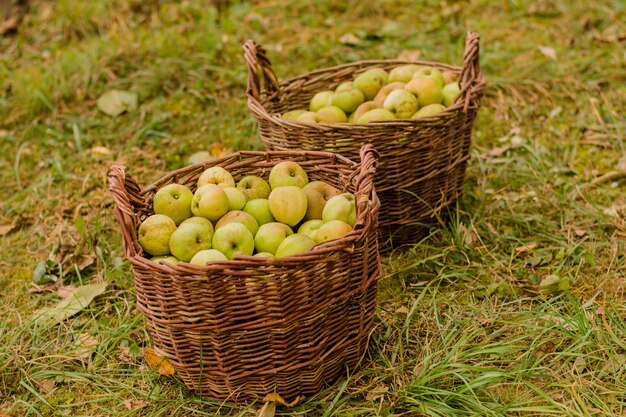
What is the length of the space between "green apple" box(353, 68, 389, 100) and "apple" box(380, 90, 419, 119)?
0.23m

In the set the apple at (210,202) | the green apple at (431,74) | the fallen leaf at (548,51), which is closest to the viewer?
the apple at (210,202)

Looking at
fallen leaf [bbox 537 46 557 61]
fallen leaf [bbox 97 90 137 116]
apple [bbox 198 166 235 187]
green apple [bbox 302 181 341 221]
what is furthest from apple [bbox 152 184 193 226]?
fallen leaf [bbox 537 46 557 61]

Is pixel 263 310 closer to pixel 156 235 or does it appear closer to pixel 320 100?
pixel 156 235

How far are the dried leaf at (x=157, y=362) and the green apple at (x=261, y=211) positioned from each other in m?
0.62

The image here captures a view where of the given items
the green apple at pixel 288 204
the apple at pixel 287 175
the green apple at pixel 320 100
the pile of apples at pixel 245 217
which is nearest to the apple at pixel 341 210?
the pile of apples at pixel 245 217

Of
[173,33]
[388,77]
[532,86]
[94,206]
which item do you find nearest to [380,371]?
[388,77]

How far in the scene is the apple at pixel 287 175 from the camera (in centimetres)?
275

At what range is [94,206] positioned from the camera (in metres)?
3.86

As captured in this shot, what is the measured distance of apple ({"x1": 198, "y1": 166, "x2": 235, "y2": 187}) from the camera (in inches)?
108

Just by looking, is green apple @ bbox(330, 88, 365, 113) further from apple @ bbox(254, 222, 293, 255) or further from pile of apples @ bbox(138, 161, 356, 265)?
apple @ bbox(254, 222, 293, 255)

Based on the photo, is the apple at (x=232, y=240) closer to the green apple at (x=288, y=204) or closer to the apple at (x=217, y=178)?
the green apple at (x=288, y=204)

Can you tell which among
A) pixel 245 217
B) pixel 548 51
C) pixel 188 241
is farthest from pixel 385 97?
pixel 548 51

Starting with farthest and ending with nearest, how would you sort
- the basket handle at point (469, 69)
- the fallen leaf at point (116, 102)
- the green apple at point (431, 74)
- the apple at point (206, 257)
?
1. the fallen leaf at point (116, 102)
2. the green apple at point (431, 74)
3. the basket handle at point (469, 69)
4. the apple at point (206, 257)

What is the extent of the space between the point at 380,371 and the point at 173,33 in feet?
12.1
